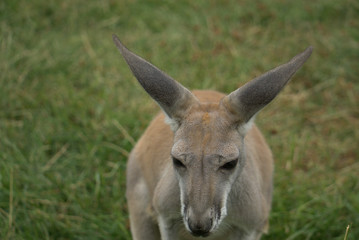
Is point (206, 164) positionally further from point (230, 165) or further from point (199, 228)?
point (199, 228)

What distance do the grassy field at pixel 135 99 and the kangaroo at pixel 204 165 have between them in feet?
2.15

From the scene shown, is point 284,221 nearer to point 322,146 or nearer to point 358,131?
point 322,146

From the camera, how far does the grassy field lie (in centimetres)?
439

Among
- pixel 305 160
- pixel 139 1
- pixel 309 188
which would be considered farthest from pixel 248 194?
pixel 139 1

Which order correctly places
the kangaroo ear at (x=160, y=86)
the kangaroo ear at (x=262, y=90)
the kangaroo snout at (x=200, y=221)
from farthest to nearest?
the kangaroo ear at (x=160, y=86), the kangaroo ear at (x=262, y=90), the kangaroo snout at (x=200, y=221)

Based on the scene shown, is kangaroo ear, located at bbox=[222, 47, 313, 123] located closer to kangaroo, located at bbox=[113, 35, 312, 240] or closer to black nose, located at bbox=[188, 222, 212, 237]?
kangaroo, located at bbox=[113, 35, 312, 240]

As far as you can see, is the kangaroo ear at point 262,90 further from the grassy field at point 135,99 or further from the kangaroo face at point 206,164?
the grassy field at point 135,99

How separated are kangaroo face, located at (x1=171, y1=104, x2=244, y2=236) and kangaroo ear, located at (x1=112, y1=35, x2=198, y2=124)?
0.37ft

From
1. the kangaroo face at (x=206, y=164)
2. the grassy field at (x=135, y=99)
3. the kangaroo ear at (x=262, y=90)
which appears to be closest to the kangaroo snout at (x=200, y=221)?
the kangaroo face at (x=206, y=164)

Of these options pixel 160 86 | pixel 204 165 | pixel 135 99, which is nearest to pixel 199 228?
pixel 204 165

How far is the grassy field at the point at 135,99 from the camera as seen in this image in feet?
14.4

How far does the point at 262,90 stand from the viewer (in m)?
3.01

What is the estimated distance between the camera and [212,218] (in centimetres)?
289

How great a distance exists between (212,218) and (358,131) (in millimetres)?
3108
